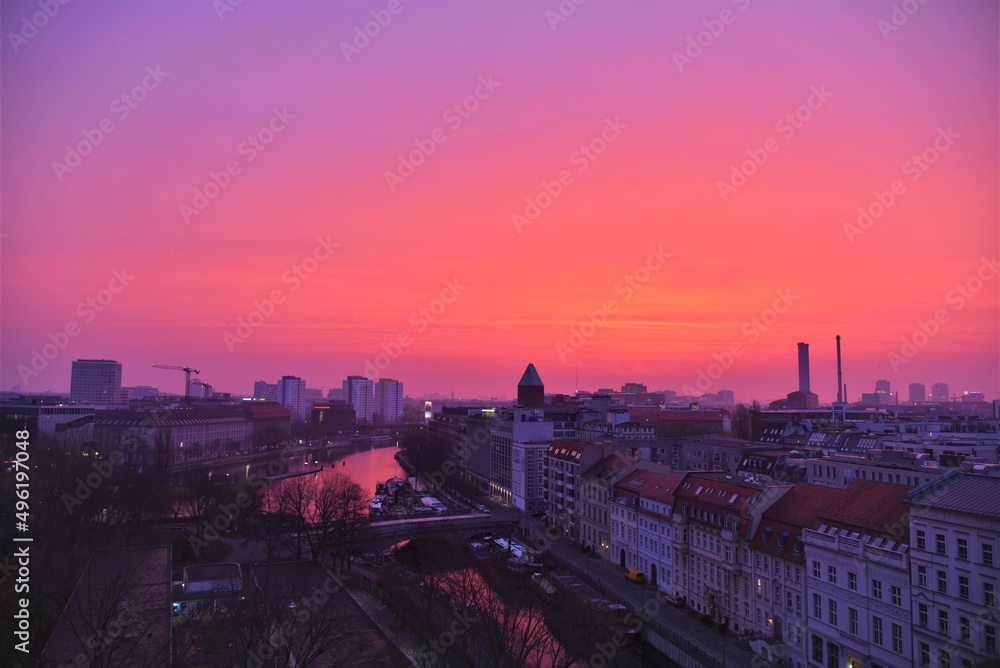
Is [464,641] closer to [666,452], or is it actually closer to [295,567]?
[295,567]

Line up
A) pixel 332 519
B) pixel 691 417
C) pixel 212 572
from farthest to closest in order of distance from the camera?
pixel 691 417, pixel 332 519, pixel 212 572

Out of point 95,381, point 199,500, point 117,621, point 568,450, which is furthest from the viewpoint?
point 95,381

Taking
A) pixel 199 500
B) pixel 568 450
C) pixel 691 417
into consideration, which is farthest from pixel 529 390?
pixel 199 500

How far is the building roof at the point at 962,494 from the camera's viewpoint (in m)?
18.5

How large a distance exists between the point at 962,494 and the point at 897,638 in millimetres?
4675

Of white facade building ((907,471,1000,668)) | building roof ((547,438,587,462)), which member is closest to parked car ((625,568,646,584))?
building roof ((547,438,587,462))

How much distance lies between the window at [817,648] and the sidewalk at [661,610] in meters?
2.11

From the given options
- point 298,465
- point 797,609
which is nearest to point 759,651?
point 797,609

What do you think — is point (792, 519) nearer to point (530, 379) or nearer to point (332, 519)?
point (332, 519)

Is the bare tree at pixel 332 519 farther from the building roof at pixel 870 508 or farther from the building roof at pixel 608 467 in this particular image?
the building roof at pixel 870 508

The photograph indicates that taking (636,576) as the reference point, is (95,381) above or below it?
above

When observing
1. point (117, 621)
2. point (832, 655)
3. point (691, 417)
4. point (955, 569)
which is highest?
point (691, 417)

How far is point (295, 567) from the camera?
2812 cm

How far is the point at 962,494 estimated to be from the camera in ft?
63.7
